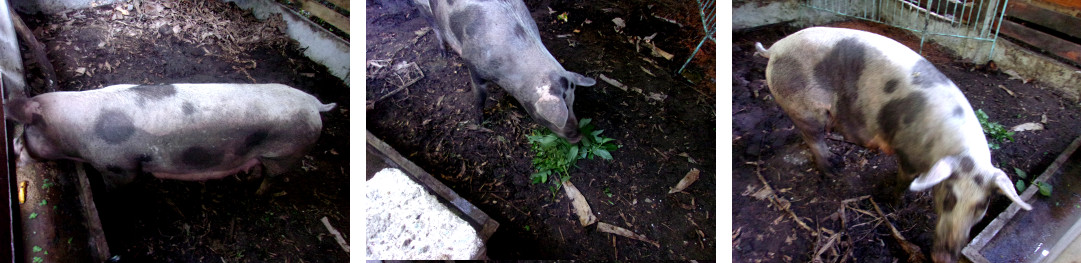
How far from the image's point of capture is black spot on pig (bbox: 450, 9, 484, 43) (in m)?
2.86

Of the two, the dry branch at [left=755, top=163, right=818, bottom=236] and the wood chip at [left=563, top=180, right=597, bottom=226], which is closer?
the dry branch at [left=755, top=163, right=818, bottom=236]

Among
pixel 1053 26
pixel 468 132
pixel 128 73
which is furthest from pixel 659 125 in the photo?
pixel 128 73

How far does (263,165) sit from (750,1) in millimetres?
2089

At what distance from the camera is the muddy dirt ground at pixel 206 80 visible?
187cm

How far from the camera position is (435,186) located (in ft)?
7.73

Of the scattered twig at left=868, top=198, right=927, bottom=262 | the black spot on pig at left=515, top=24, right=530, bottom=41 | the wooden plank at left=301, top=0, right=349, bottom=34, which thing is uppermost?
the wooden plank at left=301, top=0, right=349, bottom=34

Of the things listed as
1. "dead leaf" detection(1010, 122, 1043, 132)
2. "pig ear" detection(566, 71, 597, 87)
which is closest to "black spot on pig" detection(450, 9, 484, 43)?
"pig ear" detection(566, 71, 597, 87)

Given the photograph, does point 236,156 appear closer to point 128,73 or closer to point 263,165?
point 263,165

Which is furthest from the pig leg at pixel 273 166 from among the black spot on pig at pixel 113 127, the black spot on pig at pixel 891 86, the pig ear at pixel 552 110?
the black spot on pig at pixel 891 86

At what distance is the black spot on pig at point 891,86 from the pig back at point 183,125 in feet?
8.00

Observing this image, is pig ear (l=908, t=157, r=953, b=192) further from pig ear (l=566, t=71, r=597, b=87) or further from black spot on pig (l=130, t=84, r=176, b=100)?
black spot on pig (l=130, t=84, r=176, b=100)

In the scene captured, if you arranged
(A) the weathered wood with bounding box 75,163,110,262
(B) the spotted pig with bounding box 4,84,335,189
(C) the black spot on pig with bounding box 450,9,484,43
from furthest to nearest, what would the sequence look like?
(C) the black spot on pig with bounding box 450,9,484,43, (B) the spotted pig with bounding box 4,84,335,189, (A) the weathered wood with bounding box 75,163,110,262

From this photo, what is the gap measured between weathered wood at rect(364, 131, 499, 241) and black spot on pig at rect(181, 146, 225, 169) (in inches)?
24.4

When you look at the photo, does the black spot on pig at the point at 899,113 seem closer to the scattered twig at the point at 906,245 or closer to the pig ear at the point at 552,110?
the scattered twig at the point at 906,245
